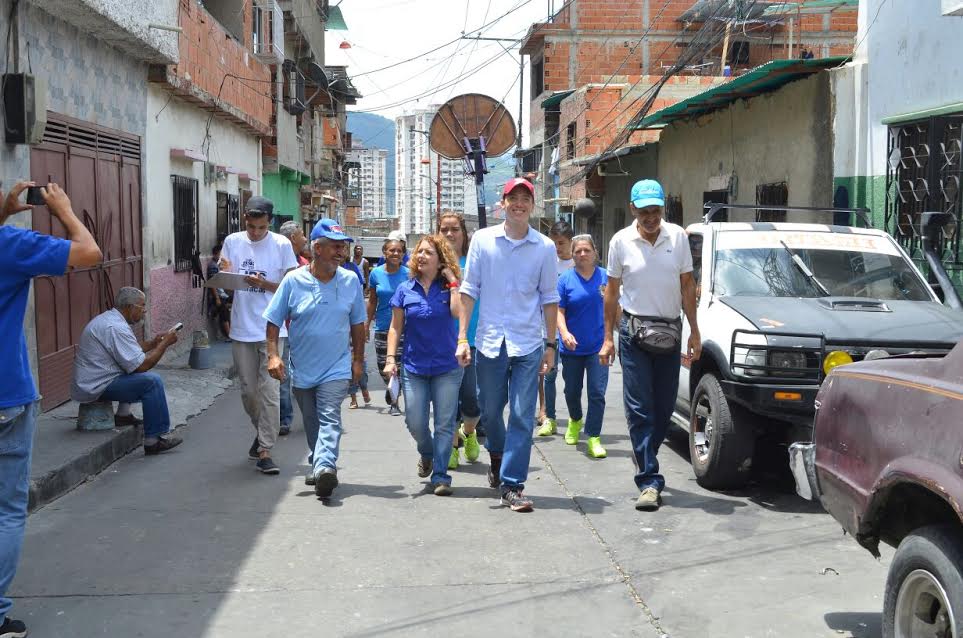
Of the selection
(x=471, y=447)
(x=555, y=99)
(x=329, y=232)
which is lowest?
(x=471, y=447)

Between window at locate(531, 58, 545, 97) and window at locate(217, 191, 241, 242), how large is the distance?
65.5 ft

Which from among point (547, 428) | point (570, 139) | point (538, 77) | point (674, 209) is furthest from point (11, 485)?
point (538, 77)

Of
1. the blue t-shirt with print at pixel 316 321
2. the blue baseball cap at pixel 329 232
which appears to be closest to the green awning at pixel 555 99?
the blue baseball cap at pixel 329 232

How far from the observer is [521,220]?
21.5ft

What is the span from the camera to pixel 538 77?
135 feet

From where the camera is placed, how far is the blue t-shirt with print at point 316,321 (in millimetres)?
6992

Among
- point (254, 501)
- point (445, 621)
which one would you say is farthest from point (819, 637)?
point (254, 501)

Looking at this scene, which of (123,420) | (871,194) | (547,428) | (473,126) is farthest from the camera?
(871,194)

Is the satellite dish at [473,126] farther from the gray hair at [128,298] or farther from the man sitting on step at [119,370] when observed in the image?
the man sitting on step at [119,370]

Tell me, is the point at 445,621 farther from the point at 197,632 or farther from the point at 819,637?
the point at 819,637

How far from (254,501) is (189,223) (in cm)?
1110

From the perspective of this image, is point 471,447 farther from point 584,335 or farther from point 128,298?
point 128,298

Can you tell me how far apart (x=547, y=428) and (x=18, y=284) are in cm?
557

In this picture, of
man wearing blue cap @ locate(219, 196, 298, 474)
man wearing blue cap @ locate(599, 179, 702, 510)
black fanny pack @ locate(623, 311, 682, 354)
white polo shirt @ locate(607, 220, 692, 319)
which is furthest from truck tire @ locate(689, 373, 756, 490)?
man wearing blue cap @ locate(219, 196, 298, 474)
